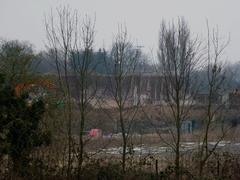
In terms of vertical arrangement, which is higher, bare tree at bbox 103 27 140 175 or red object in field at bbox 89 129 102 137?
bare tree at bbox 103 27 140 175

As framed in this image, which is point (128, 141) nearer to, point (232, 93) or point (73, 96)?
point (73, 96)

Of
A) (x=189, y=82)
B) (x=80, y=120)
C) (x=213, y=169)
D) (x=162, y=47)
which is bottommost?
(x=213, y=169)

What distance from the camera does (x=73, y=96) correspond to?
10.5 metres

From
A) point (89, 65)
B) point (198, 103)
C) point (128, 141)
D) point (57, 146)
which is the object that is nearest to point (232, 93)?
point (198, 103)

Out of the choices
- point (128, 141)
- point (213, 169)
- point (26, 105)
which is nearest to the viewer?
point (26, 105)

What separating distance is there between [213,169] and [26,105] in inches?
195

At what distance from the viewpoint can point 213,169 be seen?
1070cm

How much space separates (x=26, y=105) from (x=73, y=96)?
1.21 meters

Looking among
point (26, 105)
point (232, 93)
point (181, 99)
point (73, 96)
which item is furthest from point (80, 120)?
point (232, 93)

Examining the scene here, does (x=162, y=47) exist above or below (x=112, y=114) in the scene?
above

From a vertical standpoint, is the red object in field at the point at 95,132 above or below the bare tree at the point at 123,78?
below

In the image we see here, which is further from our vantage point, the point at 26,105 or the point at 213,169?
the point at 213,169

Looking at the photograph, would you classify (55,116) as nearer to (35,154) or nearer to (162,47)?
(35,154)

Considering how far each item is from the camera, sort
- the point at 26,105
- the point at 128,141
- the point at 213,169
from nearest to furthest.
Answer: the point at 26,105, the point at 213,169, the point at 128,141
